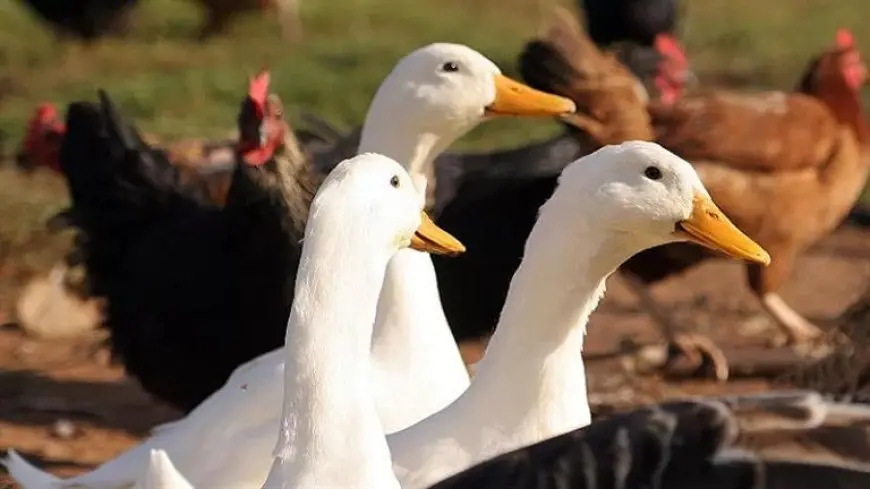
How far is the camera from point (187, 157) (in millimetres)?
7426

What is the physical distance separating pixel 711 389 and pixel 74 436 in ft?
7.62

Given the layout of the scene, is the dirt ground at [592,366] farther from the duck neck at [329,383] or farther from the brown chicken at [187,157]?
the duck neck at [329,383]

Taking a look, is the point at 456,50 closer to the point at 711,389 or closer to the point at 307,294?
the point at 307,294

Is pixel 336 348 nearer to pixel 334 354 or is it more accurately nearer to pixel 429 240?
pixel 334 354

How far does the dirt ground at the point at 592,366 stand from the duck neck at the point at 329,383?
7.24 feet

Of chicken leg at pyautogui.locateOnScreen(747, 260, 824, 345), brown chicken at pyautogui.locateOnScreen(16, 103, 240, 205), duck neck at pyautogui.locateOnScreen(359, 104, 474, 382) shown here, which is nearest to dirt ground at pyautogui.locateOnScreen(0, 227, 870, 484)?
chicken leg at pyautogui.locateOnScreen(747, 260, 824, 345)

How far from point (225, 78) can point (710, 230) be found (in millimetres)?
8029

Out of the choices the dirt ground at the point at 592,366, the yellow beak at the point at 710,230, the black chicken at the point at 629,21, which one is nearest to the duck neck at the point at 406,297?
the yellow beak at the point at 710,230

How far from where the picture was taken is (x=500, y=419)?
3.93 meters

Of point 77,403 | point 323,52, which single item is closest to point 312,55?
point 323,52

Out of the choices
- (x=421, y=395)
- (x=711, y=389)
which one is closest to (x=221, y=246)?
(x=421, y=395)

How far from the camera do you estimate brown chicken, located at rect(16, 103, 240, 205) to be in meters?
6.91

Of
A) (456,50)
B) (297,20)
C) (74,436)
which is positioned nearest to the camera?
(456,50)

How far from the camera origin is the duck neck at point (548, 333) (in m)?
3.95
